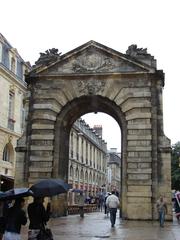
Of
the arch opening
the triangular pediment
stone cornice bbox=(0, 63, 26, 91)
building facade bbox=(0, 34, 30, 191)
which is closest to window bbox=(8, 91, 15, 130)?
building facade bbox=(0, 34, 30, 191)

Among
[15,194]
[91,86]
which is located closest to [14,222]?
[15,194]

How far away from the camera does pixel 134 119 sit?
22.8m

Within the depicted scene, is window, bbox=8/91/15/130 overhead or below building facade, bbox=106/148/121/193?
overhead

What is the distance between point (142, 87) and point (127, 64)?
1.57m

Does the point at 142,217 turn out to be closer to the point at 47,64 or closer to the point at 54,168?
the point at 54,168

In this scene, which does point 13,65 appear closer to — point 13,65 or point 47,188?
point 13,65

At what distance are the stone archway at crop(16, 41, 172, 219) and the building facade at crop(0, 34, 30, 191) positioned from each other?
962 centimetres

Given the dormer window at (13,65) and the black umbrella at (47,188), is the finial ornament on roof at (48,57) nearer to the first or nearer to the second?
the dormer window at (13,65)

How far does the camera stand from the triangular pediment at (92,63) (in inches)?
923

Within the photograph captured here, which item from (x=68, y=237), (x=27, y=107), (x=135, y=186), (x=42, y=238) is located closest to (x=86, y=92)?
(x=27, y=107)

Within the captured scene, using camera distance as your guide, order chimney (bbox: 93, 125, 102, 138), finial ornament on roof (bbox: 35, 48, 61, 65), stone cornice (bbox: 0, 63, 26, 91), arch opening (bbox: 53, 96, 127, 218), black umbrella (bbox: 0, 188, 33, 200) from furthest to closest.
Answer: chimney (bbox: 93, 125, 102, 138)
stone cornice (bbox: 0, 63, 26, 91)
finial ornament on roof (bbox: 35, 48, 61, 65)
arch opening (bbox: 53, 96, 127, 218)
black umbrella (bbox: 0, 188, 33, 200)

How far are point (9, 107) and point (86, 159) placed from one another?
22.8 m

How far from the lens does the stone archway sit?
2206cm

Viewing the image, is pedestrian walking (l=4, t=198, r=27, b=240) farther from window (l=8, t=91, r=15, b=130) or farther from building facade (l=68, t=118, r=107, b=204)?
building facade (l=68, t=118, r=107, b=204)
